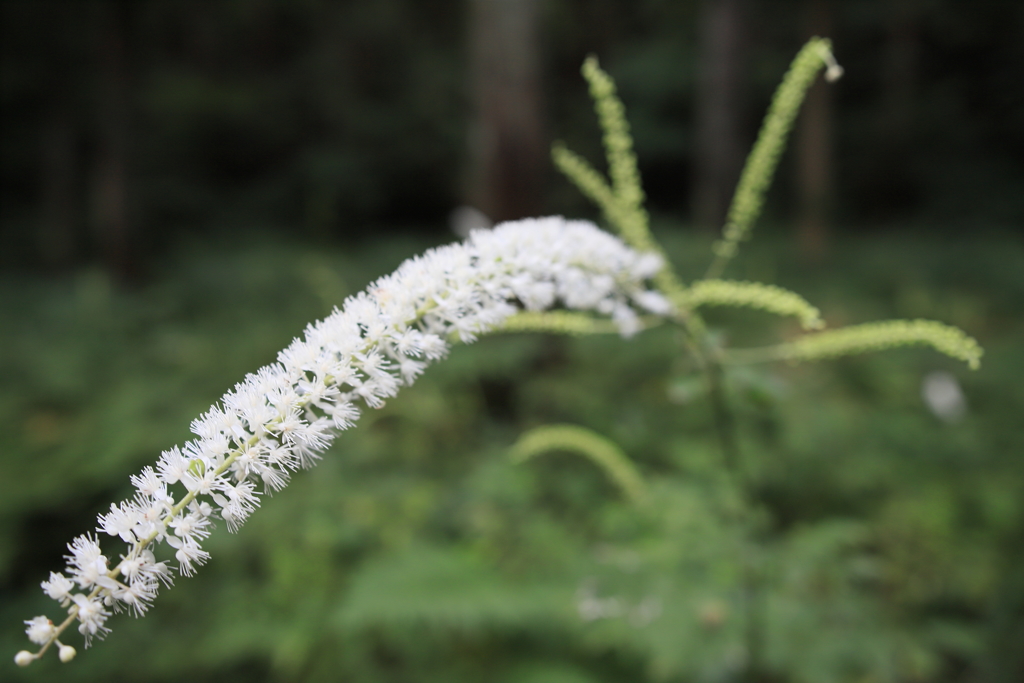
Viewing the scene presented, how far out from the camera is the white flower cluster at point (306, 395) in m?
0.87

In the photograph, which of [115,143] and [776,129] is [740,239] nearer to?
[776,129]

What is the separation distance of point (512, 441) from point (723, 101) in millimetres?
7102

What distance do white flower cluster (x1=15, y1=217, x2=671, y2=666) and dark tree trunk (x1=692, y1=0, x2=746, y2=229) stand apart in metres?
8.66

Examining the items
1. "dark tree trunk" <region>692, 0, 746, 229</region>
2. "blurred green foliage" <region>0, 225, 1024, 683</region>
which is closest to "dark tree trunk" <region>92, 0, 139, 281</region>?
"blurred green foliage" <region>0, 225, 1024, 683</region>

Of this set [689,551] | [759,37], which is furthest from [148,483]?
[759,37]

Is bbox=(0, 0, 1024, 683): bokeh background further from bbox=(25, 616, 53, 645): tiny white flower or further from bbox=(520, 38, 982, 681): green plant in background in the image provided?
bbox=(25, 616, 53, 645): tiny white flower

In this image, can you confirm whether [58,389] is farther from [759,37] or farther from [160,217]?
[759,37]

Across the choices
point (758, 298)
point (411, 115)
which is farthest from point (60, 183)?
point (758, 298)

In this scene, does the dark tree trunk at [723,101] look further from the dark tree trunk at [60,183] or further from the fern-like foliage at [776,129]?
the dark tree trunk at [60,183]

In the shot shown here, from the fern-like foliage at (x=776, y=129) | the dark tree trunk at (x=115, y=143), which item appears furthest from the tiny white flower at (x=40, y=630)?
the dark tree trunk at (x=115, y=143)

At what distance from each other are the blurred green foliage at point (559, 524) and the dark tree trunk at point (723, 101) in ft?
12.3

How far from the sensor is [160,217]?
14148mm

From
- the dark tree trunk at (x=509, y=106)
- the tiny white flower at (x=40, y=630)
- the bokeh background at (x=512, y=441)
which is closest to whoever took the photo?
the tiny white flower at (x=40, y=630)

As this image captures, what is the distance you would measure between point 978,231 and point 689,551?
13.6 m
